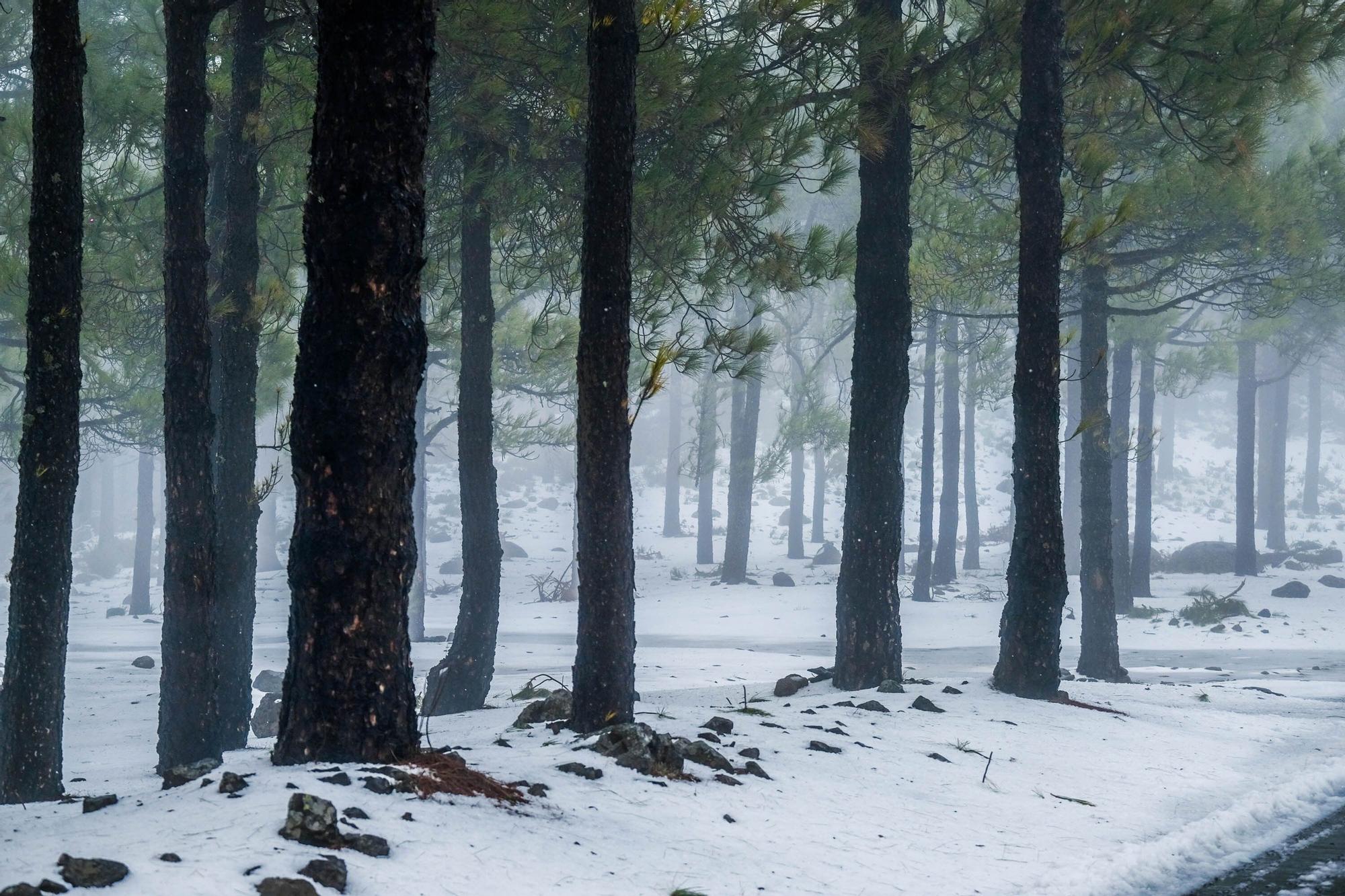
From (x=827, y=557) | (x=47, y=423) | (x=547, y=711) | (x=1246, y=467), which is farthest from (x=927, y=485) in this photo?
(x=47, y=423)

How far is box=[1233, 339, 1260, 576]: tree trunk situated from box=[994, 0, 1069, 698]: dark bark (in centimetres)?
1896

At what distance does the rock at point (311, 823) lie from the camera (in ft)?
11.9

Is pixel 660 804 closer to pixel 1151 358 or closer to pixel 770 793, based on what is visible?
pixel 770 793

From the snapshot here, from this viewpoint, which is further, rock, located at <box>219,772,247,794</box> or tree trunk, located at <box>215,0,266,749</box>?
tree trunk, located at <box>215,0,266,749</box>

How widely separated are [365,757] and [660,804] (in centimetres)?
126

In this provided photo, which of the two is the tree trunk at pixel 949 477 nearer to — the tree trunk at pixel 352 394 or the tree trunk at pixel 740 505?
the tree trunk at pixel 740 505

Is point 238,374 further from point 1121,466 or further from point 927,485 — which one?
point 1121,466

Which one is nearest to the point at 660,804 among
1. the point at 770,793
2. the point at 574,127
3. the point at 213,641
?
the point at 770,793

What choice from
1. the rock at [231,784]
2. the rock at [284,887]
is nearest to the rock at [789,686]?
→ the rock at [231,784]

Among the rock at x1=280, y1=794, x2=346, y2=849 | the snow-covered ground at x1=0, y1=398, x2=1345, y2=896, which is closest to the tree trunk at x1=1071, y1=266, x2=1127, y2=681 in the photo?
the snow-covered ground at x1=0, y1=398, x2=1345, y2=896

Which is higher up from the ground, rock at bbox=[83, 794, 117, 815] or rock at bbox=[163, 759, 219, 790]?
rock at bbox=[163, 759, 219, 790]

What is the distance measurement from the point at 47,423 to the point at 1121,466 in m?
23.3

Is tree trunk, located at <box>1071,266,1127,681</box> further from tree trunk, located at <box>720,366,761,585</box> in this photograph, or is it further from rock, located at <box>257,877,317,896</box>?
rock, located at <box>257,877,317,896</box>

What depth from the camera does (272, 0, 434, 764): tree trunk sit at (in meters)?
4.55
